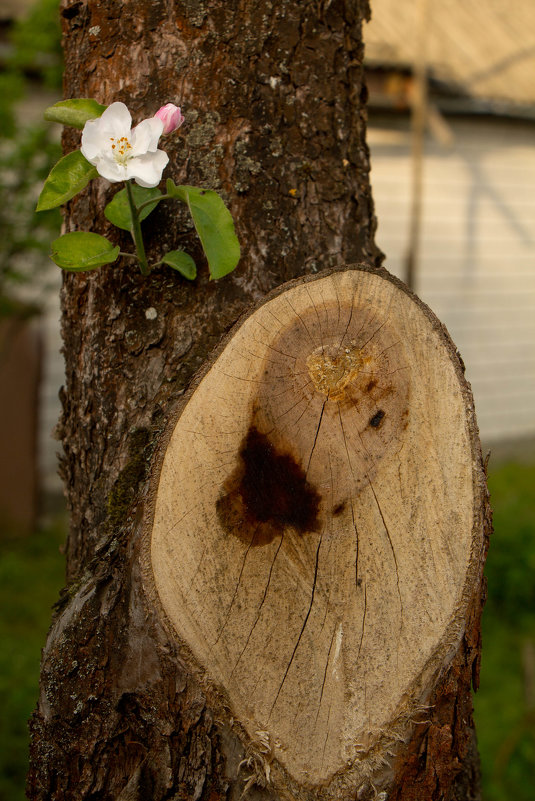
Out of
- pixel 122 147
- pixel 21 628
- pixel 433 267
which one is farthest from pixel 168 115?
pixel 433 267

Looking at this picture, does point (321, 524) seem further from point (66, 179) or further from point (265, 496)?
point (66, 179)

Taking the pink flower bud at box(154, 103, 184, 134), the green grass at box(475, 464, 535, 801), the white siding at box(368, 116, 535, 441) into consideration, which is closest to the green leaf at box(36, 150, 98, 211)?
the pink flower bud at box(154, 103, 184, 134)

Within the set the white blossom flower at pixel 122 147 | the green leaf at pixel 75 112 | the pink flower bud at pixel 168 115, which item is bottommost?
the white blossom flower at pixel 122 147

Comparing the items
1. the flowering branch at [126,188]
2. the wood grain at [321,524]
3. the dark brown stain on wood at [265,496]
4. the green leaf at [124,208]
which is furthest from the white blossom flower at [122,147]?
the dark brown stain on wood at [265,496]

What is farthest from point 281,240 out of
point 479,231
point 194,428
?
point 479,231

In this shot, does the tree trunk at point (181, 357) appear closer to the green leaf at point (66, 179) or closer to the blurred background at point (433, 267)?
the green leaf at point (66, 179)
